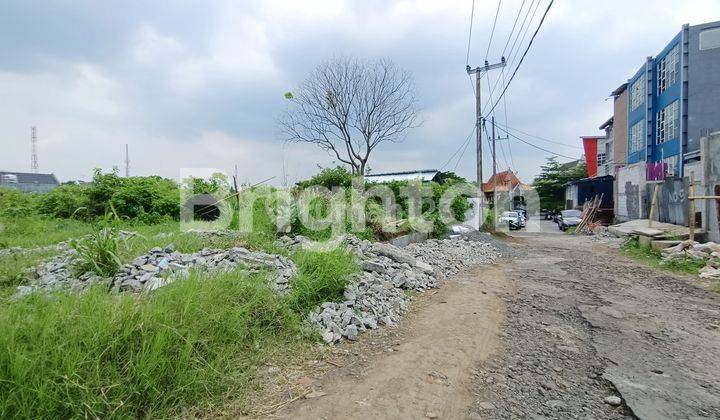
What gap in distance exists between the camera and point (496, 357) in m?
3.06

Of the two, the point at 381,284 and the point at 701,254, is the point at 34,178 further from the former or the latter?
the point at 701,254

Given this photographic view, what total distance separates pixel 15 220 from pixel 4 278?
599cm

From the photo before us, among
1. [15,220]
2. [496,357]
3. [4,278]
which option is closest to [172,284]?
[4,278]

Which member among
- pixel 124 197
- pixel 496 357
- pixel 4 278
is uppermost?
pixel 124 197

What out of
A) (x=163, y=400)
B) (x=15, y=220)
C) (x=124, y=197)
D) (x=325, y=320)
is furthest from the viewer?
(x=124, y=197)

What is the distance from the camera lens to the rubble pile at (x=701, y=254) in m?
6.14

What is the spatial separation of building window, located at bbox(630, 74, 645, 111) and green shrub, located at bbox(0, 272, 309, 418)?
25665 millimetres

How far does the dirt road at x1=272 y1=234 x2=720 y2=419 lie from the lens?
2.31 metres

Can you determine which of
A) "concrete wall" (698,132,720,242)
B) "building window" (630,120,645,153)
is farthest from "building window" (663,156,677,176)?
"concrete wall" (698,132,720,242)

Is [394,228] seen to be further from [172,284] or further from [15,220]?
[15,220]

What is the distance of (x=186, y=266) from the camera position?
3.78 m

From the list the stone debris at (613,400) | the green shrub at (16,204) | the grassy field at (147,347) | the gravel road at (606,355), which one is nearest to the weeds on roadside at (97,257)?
the grassy field at (147,347)

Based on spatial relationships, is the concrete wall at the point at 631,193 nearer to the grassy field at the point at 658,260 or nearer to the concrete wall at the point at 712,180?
the grassy field at the point at 658,260

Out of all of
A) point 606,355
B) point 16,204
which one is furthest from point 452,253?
point 16,204
